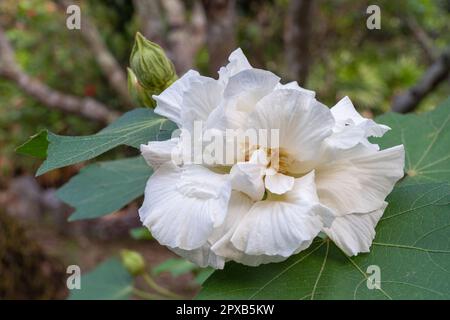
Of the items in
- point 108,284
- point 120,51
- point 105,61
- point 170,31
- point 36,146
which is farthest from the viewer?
point 120,51

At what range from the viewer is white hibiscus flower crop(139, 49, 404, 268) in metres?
0.38

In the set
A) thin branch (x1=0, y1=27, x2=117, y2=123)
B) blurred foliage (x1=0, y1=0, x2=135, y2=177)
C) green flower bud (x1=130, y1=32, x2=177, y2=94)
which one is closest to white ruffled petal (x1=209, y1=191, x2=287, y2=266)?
green flower bud (x1=130, y1=32, x2=177, y2=94)

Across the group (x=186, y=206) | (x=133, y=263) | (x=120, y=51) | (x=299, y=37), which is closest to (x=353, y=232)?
(x=186, y=206)

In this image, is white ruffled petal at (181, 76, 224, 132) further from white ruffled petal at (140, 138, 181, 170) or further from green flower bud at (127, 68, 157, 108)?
green flower bud at (127, 68, 157, 108)

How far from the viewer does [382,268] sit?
0.41m

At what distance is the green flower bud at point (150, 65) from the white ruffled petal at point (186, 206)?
18 cm

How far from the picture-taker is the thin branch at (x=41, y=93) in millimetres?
2008

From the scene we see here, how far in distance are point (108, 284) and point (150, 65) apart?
785mm

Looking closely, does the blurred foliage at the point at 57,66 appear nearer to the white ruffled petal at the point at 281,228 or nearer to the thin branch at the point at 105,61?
the thin branch at the point at 105,61

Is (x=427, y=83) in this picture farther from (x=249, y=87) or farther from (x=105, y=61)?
(x=105, y=61)

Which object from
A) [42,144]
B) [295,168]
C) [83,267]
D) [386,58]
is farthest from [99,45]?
[386,58]

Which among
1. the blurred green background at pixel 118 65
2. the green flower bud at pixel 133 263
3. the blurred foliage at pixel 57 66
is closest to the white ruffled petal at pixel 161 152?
the green flower bud at pixel 133 263

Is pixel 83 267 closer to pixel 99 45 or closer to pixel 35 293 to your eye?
pixel 35 293

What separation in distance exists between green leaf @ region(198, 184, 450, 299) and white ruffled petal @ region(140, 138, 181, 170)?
4.2 inches
